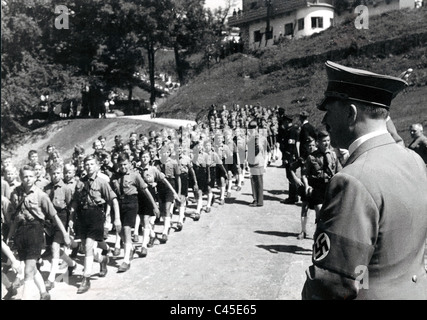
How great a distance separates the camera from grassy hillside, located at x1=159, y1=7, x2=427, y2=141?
27.4m

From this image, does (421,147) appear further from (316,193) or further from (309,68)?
(309,68)

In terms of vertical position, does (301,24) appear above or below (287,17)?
below

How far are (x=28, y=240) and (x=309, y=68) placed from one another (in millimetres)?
26668

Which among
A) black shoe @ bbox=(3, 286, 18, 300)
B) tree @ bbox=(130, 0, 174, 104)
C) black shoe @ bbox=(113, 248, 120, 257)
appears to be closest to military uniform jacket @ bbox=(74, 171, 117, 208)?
black shoe @ bbox=(3, 286, 18, 300)

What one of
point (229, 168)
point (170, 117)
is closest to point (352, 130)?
point (229, 168)

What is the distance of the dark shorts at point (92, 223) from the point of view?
7047 millimetres

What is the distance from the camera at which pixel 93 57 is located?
2302 cm

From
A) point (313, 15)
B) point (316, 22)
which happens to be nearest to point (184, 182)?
point (316, 22)

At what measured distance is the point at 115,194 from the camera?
7551 millimetres

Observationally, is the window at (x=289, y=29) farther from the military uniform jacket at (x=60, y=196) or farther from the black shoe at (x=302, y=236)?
the military uniform jacket at (x=60, y=196)

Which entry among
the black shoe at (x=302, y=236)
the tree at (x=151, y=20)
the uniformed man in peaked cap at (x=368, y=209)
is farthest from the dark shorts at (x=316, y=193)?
the tree at (x=151, y=20)

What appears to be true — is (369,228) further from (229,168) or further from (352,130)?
(229,168)
